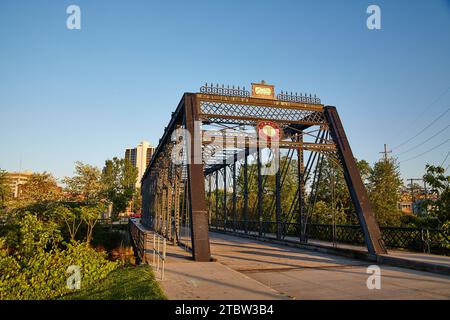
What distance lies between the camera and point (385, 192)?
89.2 ft

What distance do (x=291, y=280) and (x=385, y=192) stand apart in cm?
2168

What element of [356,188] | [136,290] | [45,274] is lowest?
[45,274]

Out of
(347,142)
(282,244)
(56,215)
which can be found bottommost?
(282,244)

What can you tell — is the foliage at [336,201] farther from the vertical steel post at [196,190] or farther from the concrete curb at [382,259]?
the vertical steel post at [196,190]

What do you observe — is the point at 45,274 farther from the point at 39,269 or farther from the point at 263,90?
the point at 263,90

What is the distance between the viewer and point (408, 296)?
277 inches

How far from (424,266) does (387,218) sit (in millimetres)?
14579

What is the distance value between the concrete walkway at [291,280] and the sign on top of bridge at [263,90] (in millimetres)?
7735

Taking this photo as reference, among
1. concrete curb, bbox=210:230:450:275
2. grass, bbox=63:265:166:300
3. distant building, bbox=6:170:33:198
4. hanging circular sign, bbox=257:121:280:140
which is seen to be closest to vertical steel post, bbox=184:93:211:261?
grass, bbox=63:265:166:300

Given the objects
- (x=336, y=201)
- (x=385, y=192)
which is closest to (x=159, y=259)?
(x=336, y=201)

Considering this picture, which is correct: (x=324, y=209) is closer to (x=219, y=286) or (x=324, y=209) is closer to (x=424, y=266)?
(x=424, y=266)

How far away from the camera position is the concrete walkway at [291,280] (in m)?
6.91

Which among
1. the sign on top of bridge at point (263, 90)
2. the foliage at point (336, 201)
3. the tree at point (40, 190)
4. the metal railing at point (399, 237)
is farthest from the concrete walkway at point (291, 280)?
the tree at point (40, 190)
